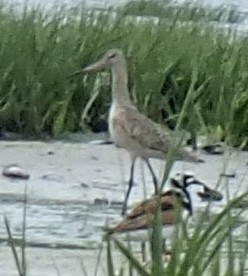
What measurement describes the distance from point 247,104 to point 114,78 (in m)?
1.15

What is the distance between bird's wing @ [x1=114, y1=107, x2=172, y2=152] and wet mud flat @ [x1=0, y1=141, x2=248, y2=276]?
0.16m

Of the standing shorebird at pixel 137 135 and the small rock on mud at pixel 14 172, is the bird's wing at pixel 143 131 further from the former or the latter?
the small rock on mud at pixel 14 172

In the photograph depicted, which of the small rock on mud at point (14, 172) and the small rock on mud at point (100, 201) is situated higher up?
the small rock on mud at point (100, 201)

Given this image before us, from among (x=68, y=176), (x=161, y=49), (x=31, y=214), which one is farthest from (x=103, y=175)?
(x=161, y=49)

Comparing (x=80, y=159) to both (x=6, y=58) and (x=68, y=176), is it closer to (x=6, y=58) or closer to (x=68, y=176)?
(x=68, y=176)

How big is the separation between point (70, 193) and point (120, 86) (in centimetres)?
115

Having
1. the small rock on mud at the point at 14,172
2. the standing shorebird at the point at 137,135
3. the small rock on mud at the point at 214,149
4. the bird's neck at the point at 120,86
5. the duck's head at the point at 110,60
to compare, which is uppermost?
the duck's head at the point at 110,60

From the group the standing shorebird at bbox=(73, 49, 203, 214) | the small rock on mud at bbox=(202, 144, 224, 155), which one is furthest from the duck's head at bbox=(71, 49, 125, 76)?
the small rock on mud at bbox=(202, 144, 224, 155)

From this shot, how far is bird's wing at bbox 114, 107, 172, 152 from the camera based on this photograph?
8.77 meters

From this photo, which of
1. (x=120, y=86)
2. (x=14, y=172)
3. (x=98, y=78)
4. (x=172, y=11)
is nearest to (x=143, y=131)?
(x=120, y=86)

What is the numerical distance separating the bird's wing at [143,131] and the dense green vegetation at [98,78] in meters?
0.88

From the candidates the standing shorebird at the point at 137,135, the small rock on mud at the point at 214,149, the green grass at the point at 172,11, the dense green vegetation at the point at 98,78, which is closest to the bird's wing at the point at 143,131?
the standing shorebird at the point at 137,135

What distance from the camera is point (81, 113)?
1073 centimetres

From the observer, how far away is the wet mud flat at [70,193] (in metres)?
6.74
